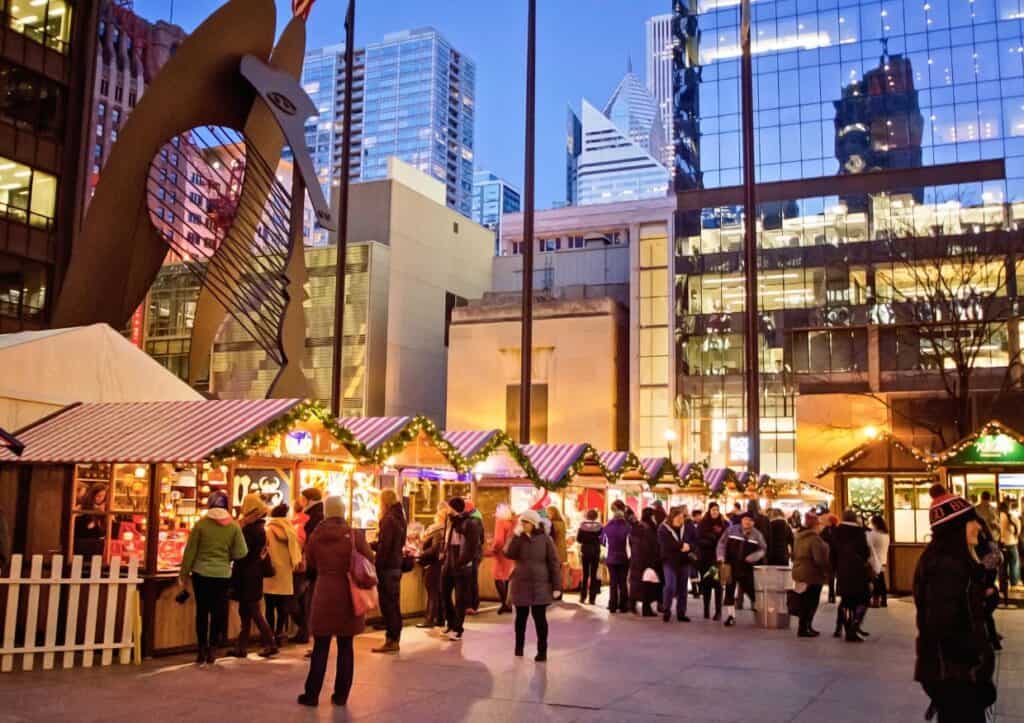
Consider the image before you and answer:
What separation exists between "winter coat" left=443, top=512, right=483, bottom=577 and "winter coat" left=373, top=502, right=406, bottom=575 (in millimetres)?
1393

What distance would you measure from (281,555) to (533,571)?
296 centimetres

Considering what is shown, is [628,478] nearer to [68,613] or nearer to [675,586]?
[675,586]

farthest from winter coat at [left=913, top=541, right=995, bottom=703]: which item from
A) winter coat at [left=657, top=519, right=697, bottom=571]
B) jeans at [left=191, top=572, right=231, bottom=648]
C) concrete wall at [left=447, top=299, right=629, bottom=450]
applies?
concrete wall at [left=447, top=299, right=629, bottom=450]

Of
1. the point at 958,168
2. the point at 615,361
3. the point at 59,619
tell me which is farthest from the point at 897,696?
the point at 958,168

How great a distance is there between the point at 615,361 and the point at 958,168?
21371mm

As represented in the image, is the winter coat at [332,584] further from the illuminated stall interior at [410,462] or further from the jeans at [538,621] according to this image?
the illuminated stall interior at [410,462]

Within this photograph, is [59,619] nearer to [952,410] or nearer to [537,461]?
[537,461]

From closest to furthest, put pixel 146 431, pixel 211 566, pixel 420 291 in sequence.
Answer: pixel 211 566
pixel 146 431
pixel 420 291

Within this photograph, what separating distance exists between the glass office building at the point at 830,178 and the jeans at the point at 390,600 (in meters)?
41.7

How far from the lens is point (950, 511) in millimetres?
6340

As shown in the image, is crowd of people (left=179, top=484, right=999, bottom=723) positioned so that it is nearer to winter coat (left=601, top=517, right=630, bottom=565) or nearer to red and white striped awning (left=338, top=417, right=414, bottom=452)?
winter coat (left=601, top=517, right=630, bottom=565)

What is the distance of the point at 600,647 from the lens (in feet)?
43.1

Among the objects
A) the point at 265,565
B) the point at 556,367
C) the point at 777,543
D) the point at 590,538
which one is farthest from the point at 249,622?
the point at 556,367

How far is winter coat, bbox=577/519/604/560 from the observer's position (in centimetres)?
1981
